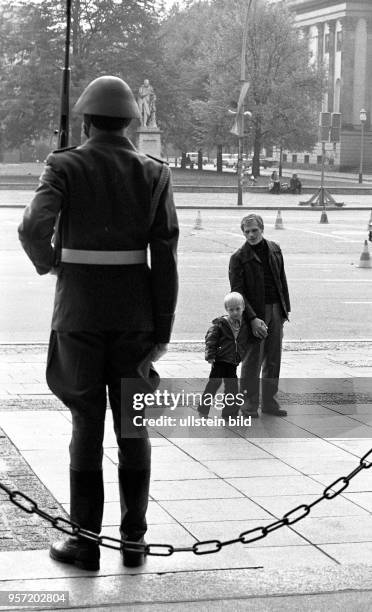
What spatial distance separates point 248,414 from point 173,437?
947 mm

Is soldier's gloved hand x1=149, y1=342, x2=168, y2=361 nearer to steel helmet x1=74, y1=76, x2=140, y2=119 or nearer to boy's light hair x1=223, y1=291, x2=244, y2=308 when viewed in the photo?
steel helmet x1=74, y1=76, x2=140, y2=119

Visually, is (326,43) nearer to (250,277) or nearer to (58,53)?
(58,53)

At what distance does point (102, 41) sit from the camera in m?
69.9

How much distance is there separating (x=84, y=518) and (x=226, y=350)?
371 cm

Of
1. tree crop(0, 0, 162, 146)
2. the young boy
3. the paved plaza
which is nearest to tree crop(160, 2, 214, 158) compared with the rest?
tree crop(0, 0, 162, 146)

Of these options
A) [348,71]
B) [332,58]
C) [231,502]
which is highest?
[332,58]

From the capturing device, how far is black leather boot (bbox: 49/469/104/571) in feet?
17.6

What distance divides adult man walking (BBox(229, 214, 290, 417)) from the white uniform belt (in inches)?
150

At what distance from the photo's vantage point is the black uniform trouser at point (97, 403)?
5.35 meters

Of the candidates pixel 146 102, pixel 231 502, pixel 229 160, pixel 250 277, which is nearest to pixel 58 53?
pixel 146 102

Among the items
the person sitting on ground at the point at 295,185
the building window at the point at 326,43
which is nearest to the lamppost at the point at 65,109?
the person sitting on ground at the point at 295,185

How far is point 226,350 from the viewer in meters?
9.10

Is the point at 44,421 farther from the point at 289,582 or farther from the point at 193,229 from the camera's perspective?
the point at 193,229

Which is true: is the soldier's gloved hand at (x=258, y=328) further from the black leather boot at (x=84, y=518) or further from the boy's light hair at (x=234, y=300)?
the black leather boot at (x=84, y=518)
